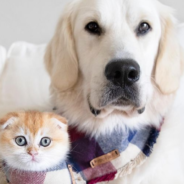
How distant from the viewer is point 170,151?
43.3 inches

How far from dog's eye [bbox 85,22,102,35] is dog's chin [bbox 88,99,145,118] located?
0.75ft

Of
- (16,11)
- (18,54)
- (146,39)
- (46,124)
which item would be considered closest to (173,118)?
(146,39)

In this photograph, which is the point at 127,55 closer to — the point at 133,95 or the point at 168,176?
the point at 133,95

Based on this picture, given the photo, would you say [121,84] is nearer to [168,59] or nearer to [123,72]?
[123,72]

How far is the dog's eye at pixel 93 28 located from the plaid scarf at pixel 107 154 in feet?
1.11

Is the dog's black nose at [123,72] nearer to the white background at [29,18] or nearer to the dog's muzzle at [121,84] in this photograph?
the dog's muzzle at [121,84]

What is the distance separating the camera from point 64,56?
1072 millimetres

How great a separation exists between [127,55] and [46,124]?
0.30m

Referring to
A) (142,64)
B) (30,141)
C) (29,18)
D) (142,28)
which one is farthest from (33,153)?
(29,18)

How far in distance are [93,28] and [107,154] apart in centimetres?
40

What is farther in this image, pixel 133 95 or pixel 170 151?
pixel 170 151

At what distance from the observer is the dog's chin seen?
35.8 inches

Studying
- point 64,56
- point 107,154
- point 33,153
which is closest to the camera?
point 33,153

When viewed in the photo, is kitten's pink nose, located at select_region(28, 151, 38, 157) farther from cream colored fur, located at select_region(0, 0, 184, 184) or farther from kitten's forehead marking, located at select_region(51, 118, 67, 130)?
cream colored fur, located at select_region(0, 0, 184, 184)
